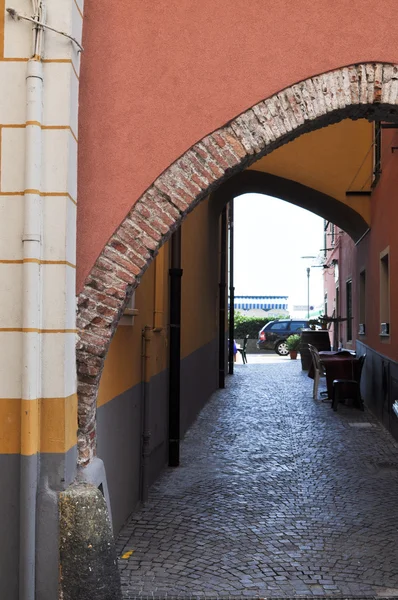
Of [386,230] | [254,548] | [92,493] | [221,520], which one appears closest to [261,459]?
[221,520]

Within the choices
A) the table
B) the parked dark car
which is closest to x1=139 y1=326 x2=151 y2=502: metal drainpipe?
the table

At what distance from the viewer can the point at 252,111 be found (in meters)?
4.54

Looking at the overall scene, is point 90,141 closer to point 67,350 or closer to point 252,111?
point 252,111

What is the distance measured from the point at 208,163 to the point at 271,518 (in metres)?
3.17

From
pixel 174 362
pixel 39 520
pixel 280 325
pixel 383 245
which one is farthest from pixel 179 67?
pixel 280 325

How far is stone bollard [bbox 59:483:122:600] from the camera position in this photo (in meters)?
3.87

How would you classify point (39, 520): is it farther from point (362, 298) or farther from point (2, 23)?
point (362, 298)

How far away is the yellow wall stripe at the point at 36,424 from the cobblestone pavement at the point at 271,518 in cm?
118

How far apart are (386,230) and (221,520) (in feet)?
19.3

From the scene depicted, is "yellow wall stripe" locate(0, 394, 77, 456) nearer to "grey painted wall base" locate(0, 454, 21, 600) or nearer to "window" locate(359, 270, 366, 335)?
"grey painted wall base" locate(0, 454, 21, 600)

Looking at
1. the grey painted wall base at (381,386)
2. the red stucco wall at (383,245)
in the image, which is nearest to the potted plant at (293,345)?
the grey painted wall base at (381,386)

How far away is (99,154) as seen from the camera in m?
4.57

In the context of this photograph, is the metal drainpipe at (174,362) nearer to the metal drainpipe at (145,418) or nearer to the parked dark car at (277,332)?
the metal drainpipe at (145,418)

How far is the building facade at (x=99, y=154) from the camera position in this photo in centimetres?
407
